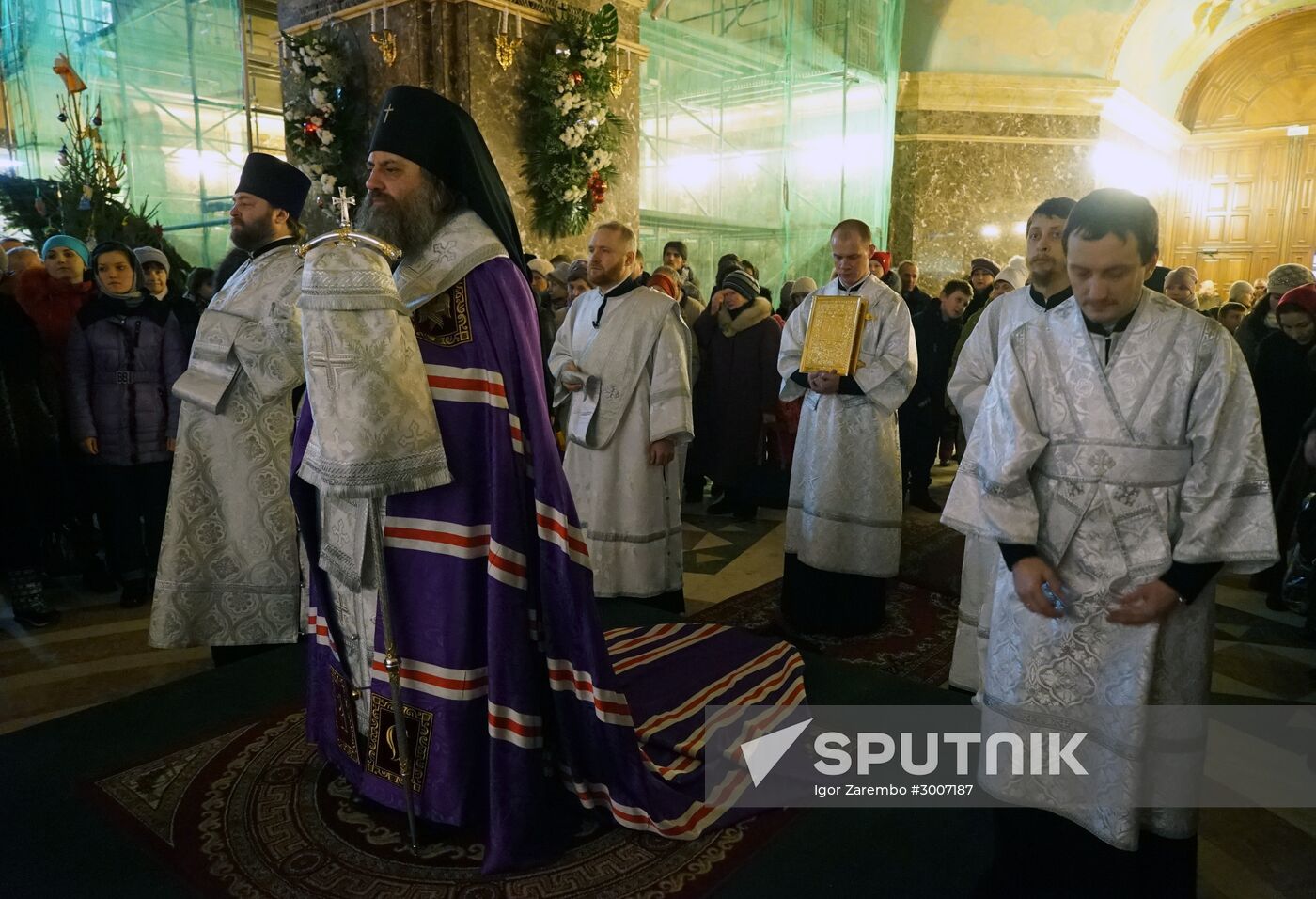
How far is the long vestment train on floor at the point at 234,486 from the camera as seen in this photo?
355cm

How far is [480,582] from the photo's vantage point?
2.42 m

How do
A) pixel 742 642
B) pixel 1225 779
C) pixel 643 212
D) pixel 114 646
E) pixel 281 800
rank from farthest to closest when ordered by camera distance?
1. pixel 643 212
2. pixel 114 646
3. pixel 742 642
4. pixel 1225 779
5. pixel 281 800

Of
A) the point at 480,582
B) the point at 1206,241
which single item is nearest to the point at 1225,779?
the point at 480,582


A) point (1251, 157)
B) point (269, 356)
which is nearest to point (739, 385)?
point (269, 356)

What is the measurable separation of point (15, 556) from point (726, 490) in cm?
463

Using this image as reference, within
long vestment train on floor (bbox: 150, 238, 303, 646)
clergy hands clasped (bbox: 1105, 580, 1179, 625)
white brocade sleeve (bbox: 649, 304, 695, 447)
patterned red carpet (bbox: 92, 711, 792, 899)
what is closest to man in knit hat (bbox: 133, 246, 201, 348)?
long vestment train on floor (bbox: 150, 238, 303, 646)

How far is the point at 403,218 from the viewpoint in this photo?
245 cm

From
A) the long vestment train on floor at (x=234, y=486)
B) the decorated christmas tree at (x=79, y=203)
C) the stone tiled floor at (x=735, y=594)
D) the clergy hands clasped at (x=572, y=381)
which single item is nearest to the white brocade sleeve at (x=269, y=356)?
the long vestment train on floor at (x=234, y=486)

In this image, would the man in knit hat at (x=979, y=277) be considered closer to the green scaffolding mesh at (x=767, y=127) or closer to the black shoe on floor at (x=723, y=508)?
the black shoe on floor at (x=723, y=508)

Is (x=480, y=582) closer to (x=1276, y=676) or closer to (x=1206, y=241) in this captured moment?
(x=1276, y=676)

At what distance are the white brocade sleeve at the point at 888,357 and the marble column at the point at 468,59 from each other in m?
3.18

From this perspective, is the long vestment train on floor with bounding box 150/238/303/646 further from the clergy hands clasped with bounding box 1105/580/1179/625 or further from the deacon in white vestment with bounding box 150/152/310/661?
the clergy hands clasped with bounding box 1105/580/1179/625

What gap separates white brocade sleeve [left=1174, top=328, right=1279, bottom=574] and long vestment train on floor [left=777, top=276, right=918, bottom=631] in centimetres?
233

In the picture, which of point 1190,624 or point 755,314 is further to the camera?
point 755,314
